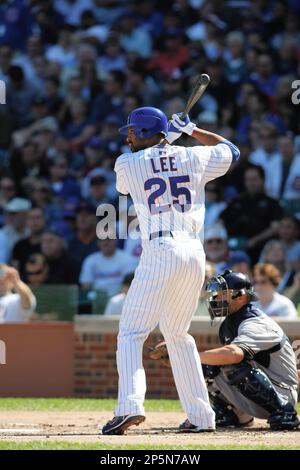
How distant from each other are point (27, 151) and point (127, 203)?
268 centimetres

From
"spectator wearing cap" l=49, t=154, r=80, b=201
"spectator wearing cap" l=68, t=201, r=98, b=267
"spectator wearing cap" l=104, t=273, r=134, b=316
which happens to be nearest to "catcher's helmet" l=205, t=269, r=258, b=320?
"spectator wearing cap" l=104, t=273, r=134, b=316

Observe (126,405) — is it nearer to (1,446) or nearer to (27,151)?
(1,446)

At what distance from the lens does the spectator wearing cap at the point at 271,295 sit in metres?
10.2

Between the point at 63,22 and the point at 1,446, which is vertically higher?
the point at 63,22

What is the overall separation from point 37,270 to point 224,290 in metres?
4.74

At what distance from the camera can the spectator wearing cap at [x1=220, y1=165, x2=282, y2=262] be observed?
41.2ft

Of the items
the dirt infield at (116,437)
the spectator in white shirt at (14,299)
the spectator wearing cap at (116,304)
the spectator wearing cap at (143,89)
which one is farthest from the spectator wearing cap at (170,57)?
the dirt infield at (116,437)

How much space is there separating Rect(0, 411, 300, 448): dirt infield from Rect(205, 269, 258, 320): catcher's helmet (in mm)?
813

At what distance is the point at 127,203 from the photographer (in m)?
12.6

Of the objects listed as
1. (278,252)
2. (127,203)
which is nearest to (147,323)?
(278,252)

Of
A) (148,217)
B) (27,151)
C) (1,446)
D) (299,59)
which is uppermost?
(299,59)

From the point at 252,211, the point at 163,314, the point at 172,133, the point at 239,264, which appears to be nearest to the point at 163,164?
the point at 172,133

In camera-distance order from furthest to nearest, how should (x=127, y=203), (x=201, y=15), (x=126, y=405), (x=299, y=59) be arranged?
(x=201, y=15) < (x=299, y=59) < (x=127, y=203) < (x=126, y=405)

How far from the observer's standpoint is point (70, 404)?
9.78 meters
